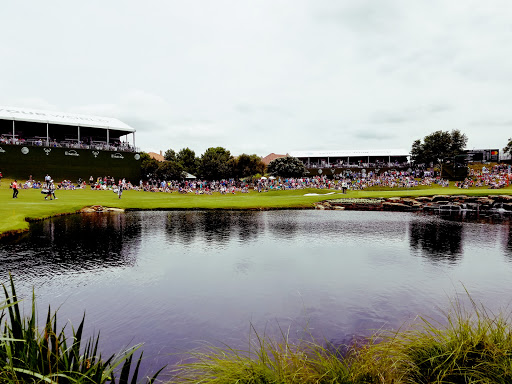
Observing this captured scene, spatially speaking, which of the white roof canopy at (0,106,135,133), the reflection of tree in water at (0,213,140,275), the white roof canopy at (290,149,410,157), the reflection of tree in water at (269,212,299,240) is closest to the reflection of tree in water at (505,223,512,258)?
the reflection of tree in water at (269,212,299,240)

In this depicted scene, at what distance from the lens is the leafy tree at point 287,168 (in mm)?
80688

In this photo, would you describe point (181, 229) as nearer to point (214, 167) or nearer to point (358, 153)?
point (214, 167)

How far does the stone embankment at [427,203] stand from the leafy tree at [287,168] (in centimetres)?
4061

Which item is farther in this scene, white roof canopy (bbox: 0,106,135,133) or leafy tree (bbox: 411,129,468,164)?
leafy tree (bbox: 411,129,468,164)

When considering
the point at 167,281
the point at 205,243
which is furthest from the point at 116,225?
the point at 167,281

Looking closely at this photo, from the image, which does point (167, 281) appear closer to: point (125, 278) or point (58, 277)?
point (125, 278)

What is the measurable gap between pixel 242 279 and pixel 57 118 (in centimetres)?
6788

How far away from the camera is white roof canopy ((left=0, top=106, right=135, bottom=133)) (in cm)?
5909

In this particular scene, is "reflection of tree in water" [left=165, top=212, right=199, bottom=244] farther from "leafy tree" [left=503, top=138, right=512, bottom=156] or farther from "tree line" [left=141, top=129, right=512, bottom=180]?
"leafy tree" [left=503, top=138, right=512, bottom=156]

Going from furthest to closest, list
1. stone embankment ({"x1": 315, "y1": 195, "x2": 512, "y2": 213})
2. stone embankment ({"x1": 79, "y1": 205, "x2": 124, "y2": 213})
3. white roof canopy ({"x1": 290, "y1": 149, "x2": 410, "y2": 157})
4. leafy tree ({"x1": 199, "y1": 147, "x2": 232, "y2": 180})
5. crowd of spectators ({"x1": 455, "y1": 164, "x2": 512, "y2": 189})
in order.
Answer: white roof canopy ({"x1": 290, "y1": 149, "x2": 410, "y2": 157})
leafy tree ({"x1": 199, "y1": 147, "x2": 232, "y2": 180})
crowd of spectators ({"x1": 455, "y1": 164, "x2": 512, "y2": 189})
stone embankment ({"x1": 315, "y1": 195, "x2": 512, "y2": 213})
stone embankment ({"x1": 79, "y1": 205, "x2": 124, "y2": 213})

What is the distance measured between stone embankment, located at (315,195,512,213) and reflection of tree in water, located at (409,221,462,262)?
37.2ft

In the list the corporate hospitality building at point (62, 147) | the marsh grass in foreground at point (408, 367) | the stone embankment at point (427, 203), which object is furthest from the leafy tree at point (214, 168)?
the marsh grass in foreground at point (408, 367)

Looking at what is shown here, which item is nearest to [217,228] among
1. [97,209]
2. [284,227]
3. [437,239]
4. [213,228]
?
[213,228]

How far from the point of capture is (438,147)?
87438mm
